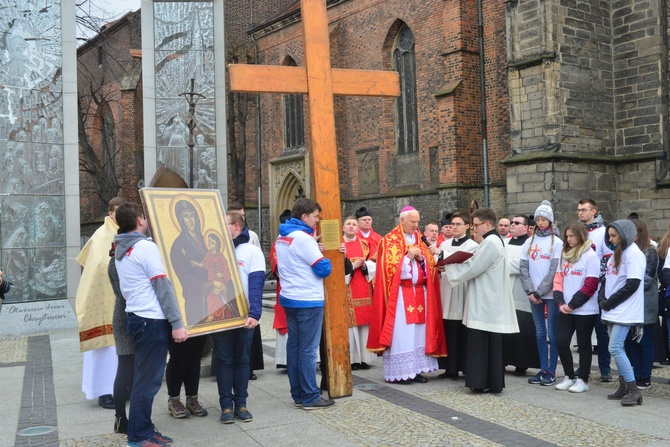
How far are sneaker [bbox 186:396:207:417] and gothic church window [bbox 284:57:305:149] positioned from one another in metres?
24.2

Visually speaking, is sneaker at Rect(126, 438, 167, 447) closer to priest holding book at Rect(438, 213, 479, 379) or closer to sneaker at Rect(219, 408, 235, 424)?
sneaker at Rect(219, 408, 235, 424)

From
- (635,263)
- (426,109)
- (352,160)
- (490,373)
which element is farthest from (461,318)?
(352,160)

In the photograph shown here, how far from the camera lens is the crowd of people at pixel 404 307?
17.8 ft

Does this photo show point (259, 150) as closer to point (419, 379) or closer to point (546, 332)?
point (419, 379)

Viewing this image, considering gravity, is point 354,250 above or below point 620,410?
above

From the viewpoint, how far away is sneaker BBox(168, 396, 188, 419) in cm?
634

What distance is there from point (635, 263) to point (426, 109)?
17353 millimetres

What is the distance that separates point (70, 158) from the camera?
554 inches

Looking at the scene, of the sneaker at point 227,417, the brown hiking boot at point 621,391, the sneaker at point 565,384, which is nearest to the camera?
the sneaker at point 227,417

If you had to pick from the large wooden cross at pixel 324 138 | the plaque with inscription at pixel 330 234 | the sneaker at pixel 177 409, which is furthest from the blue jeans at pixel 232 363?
the plaque with inscription at pixel 330 234

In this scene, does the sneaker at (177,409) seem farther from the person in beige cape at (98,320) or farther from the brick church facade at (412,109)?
the brick church facade at (412,109)

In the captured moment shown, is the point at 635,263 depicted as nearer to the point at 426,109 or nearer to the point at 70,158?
the point at 70,158

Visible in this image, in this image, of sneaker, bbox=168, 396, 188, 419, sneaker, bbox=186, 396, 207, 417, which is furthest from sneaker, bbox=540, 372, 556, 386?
sneaker, bbox=168, 396, 188, 419

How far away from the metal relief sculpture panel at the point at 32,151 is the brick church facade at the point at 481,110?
982 cm
